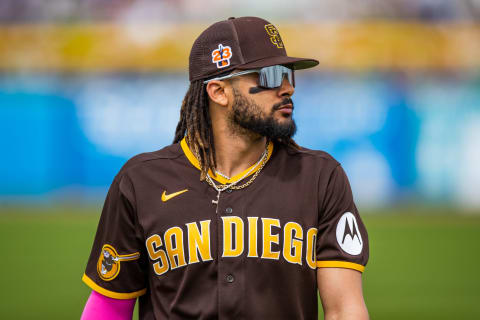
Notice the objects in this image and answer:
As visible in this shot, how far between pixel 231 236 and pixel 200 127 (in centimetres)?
57

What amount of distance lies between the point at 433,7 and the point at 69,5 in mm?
8547

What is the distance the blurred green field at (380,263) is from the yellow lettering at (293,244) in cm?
475

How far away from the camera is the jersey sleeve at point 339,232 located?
2840 millimetres

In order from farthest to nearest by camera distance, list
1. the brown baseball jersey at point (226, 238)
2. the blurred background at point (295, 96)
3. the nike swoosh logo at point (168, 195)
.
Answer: the blurred background at point (295, 96) < the nike swoosh logo at point (168, 195) < the brown baseball jersey at point (226, 238)

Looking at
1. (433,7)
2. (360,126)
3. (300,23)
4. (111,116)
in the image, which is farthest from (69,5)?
(433,7)

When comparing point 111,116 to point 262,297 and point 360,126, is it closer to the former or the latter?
point 360,126

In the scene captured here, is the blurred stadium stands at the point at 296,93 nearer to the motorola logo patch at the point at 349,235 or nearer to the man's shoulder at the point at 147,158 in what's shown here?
the man's shoulder at the point at 147,158

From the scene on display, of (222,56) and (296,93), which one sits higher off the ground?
(222,56)

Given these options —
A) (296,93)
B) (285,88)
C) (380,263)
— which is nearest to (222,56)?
(285,88)

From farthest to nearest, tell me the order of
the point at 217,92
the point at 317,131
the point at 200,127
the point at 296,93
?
the point at 317,131
the point at 296,93
the point at 200,127
the point at 217,92

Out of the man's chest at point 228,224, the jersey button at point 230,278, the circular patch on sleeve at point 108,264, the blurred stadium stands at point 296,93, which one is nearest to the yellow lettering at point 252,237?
the man's chest at point 228,224

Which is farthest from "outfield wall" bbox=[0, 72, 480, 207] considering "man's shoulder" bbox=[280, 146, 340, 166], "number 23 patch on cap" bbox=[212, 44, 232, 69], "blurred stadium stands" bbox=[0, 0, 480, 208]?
"number 23 patch on cap" bbox=[212, 44, 232, 69]

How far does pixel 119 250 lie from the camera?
2988 millimetres

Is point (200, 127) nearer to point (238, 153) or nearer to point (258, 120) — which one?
point (238, 153)
